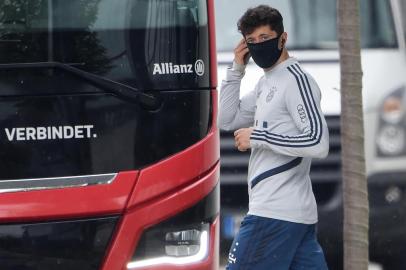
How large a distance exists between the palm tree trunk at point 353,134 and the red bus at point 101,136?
87cm

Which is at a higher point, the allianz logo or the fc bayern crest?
the allianz logo

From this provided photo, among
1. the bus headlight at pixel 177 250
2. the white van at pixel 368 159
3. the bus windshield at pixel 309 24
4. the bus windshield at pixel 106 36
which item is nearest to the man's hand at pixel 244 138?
the bus windshield at pixel 106 36

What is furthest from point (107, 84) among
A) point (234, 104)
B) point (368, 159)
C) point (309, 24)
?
point (309, 24)

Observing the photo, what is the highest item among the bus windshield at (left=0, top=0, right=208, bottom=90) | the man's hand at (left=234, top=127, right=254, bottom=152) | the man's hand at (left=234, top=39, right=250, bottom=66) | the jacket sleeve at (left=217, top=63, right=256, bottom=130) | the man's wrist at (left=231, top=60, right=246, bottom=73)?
the bus windshield at (left=0, top=0, right=208, bottom=90)

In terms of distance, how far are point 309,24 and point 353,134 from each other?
9.29 ft

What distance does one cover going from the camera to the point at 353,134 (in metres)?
6.21

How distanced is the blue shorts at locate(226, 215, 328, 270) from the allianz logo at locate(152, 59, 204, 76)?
2.73 ft

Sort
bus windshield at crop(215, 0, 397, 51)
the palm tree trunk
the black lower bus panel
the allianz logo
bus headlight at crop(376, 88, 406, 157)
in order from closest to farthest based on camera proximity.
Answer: the black lower bus panel
the allianz logo
the palm tree trunk
bus headlight at crop(376, 88, 406, 157)
bus windshield at crop(215, 0, 397, 51)

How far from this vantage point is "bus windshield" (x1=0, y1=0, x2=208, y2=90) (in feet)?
18.5

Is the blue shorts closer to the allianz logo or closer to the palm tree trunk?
the palm tree trunk

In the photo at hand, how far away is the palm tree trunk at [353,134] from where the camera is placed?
6.18 metres

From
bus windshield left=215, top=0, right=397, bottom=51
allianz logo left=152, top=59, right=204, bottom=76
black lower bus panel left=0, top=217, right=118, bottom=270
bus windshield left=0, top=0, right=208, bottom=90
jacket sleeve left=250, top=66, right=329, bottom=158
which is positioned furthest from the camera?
bus windshield left=215, top=0, right=397, bottom=51

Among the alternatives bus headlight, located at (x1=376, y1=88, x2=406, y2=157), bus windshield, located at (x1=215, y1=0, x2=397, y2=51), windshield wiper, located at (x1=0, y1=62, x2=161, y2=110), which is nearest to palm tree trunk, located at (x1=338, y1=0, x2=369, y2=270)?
windshield wiper, located at (x1=0, y1=62, x2=161, y2=110)

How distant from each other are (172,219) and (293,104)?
87 centimetres
